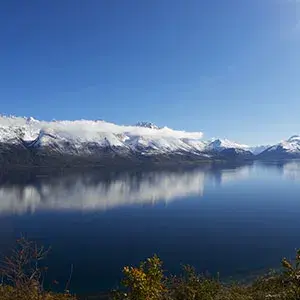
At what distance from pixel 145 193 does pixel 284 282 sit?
303 ft

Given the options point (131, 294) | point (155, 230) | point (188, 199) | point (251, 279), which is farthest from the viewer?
point (188, 199)

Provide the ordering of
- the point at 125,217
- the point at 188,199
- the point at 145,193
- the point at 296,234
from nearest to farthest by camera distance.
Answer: the point at 296,234 < the point at 125,217 < the point at 188,199 < the point at 145,193

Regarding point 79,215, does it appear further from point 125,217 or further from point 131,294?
point 131,294

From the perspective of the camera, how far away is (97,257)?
44312 mm

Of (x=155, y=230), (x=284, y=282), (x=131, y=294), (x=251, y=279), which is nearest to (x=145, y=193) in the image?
(x=155, y=230)

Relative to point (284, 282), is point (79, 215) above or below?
below

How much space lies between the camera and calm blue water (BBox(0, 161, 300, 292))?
41281 millimetres

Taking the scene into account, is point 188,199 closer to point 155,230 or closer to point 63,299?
point 155,230

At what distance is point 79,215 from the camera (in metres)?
73.5

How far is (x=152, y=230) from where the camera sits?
5866cm

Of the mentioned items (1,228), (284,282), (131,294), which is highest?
(131,294)

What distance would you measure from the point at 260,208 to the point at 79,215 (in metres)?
41.4

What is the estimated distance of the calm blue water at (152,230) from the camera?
4128cm

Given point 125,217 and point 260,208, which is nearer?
point 125,217
